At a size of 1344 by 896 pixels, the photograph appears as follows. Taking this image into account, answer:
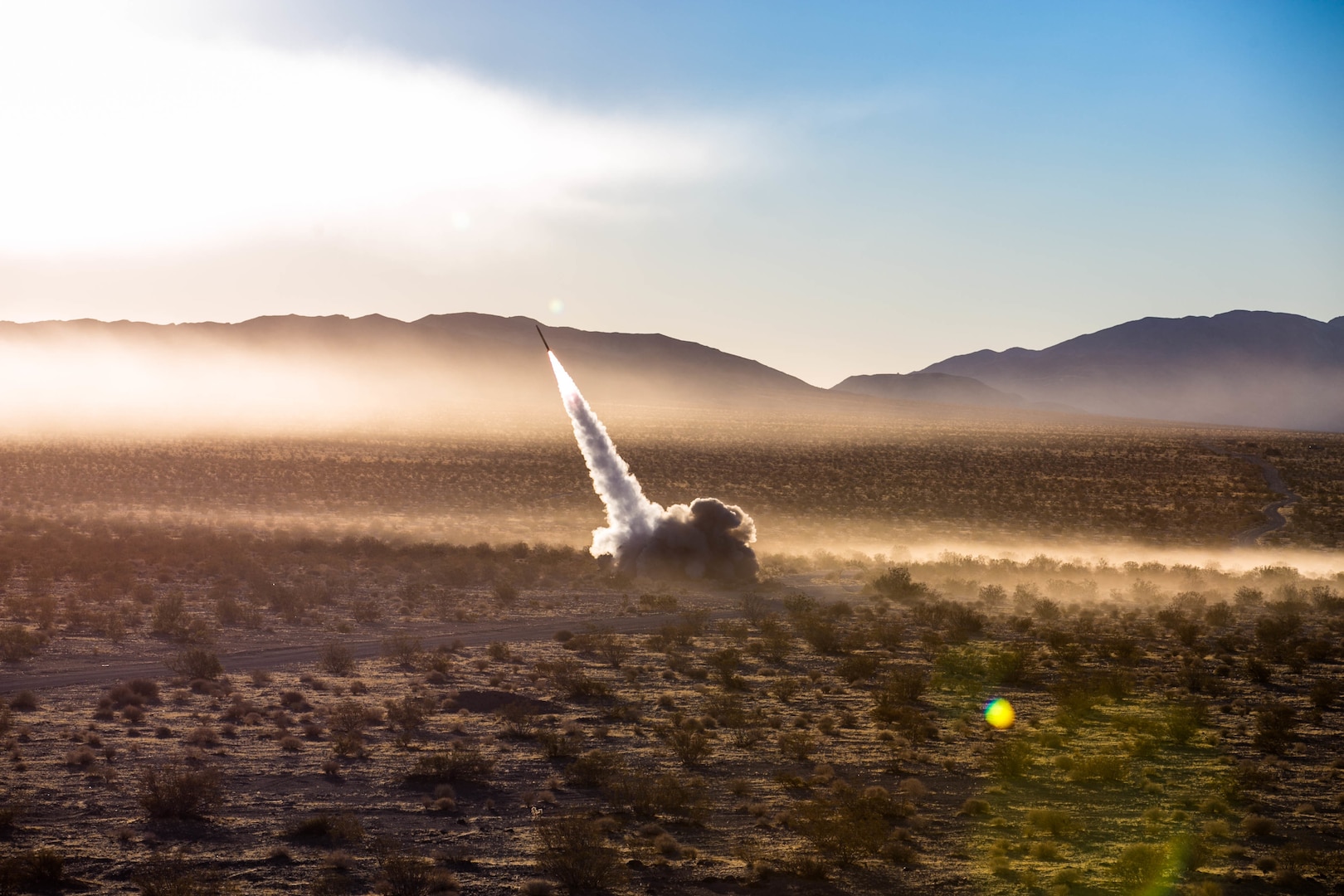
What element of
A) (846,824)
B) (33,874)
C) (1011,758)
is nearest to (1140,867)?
(846,824)

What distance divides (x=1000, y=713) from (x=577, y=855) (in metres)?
10.5

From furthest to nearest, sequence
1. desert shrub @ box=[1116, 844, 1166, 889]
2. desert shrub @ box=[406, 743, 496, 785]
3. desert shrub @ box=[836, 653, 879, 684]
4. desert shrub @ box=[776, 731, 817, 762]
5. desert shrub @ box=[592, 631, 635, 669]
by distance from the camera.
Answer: desert shrub @ box=[592, 631, 635, 669], desert shrub @ box=[836, 653, 879, 684], desert shrub @ box=[776, 731, 817, 762], desert shrub @ box=[406, 743, 496, 785], desert shrub @ box=[1116, 844, 1166, 889]

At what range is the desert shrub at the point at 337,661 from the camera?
2186cm

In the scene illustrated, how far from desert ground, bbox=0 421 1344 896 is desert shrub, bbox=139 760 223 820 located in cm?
4

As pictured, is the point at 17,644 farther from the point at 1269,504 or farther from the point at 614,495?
the point at 1269,504

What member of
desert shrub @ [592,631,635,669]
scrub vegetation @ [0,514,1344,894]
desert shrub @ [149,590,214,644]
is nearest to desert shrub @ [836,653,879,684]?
scrub vegetation @ [0,514,1344,894]

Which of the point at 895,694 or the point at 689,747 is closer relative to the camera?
the point at 689,747

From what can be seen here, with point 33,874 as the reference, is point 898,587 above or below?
above

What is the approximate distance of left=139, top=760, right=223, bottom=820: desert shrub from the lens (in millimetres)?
13781

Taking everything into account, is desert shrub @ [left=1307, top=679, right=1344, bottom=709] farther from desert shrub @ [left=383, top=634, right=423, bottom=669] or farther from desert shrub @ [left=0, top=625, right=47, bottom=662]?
desert shrub @ [left=0, top=625, right=47, bottom=662]

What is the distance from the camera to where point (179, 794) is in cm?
1391

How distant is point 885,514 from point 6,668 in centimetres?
4341

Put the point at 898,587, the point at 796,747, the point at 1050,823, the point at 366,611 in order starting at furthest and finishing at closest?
Result: the point at 898,587 → the point at 366,611 → the point at 796,747 → the point at 1050,823

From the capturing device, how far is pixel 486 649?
79.9ft
